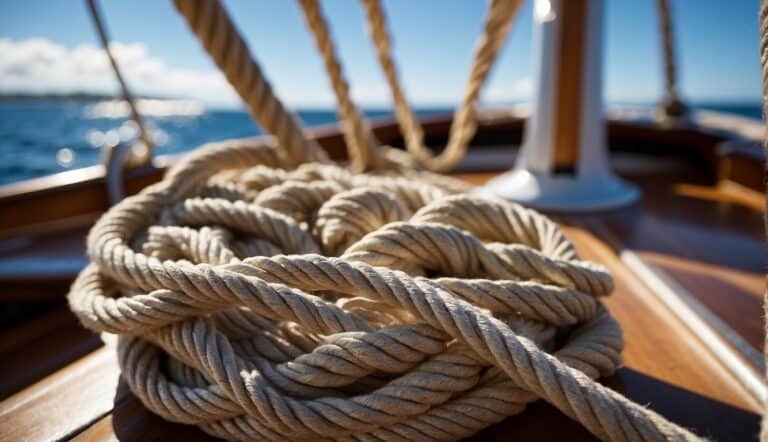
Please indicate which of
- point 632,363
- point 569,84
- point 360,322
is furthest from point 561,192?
point 360,322

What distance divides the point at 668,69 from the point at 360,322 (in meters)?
2.54

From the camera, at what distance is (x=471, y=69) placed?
161 centimetres

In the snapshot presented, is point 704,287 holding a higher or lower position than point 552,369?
lower

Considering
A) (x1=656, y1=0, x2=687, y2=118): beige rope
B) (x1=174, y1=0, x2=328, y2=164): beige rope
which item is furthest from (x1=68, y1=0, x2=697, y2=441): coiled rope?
(x1=656, y1=0, x2=687, y2=118): beige rope

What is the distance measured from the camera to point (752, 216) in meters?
1.56

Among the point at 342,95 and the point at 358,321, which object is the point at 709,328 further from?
the point at 342,95

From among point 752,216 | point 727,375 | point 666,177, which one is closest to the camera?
point 727,375

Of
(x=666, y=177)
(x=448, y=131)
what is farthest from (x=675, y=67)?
(x=448, y=131)

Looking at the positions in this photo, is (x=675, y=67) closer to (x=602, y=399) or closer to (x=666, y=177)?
(x=666, y=177)

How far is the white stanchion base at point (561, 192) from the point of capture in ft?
5.00

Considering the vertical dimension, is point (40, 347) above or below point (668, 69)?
below

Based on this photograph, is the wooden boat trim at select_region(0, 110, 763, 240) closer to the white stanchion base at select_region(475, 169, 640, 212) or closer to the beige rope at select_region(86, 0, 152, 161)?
the beige rope at select_region(86, 0, 152, 161)

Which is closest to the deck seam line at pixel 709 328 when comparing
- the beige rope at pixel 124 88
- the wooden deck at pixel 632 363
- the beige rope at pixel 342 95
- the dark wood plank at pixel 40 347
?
the wooden deck at pixel 632 363

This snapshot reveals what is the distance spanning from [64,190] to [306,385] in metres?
1.18
